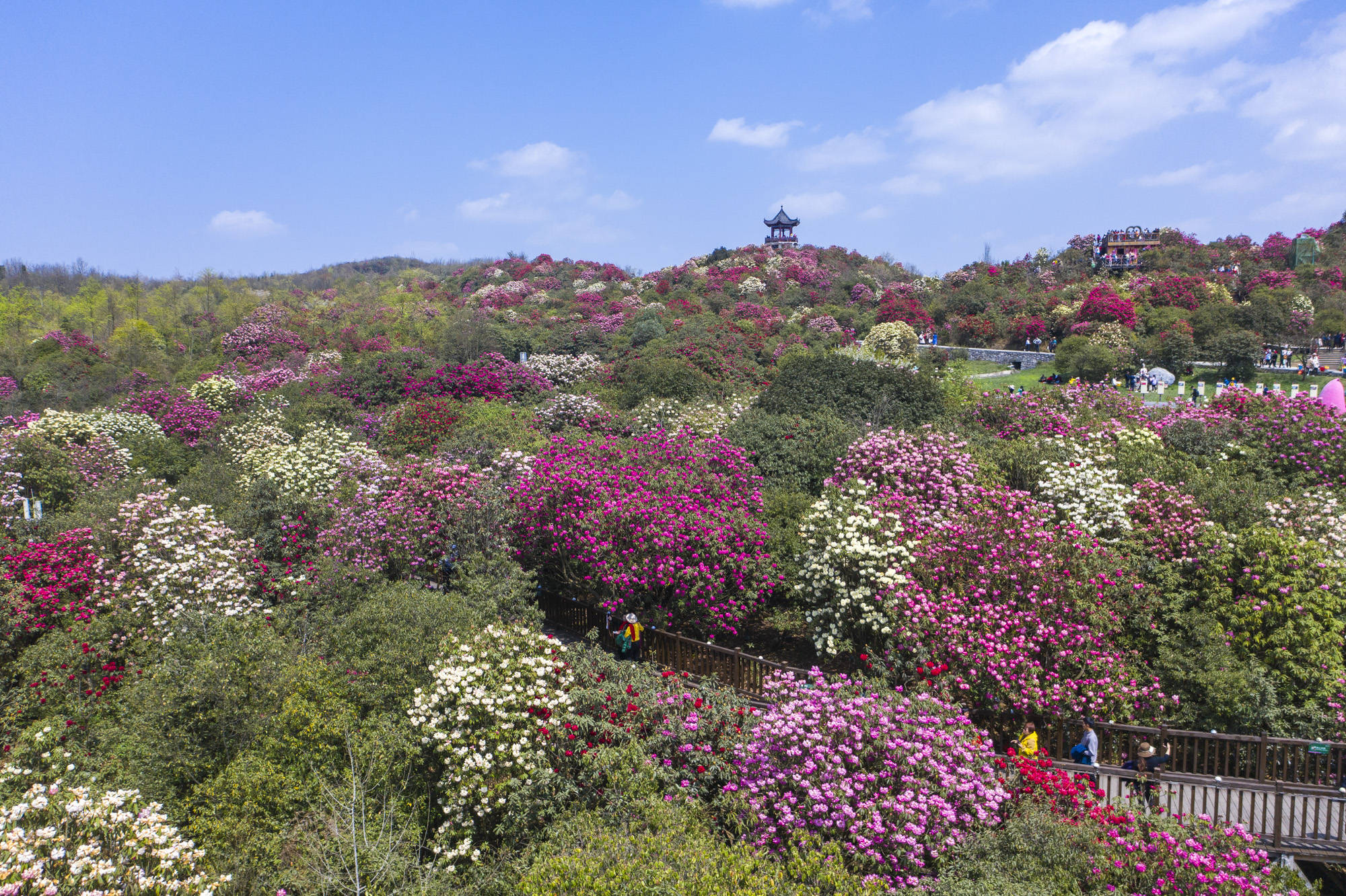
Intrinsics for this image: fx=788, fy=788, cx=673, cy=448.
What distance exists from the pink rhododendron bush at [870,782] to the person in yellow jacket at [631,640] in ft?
13.2

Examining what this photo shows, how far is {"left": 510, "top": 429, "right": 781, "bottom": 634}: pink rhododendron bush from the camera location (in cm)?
1217

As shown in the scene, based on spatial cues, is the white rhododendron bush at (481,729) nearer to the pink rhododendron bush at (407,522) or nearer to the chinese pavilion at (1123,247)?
the pink rhododendron bush at (407,522)

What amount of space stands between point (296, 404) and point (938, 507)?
22.2 metres

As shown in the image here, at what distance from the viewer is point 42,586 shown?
12664mm

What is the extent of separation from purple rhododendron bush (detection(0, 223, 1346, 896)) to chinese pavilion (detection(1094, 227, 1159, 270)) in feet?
129

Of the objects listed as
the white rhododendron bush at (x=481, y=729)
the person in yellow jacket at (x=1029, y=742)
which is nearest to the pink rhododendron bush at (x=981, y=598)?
the person in yellow jacket at (x=1029, y=742)

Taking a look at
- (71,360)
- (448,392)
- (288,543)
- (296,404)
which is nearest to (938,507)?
(288,543)

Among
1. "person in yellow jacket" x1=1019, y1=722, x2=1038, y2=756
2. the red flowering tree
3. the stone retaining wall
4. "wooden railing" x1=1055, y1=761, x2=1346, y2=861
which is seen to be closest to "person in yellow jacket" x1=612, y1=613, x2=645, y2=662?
"person in yellow jacket" x1=1019, y1=722, x2=1038, y2=756

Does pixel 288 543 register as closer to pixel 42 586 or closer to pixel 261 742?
pixel 42 586

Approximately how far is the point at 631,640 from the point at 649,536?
1596 mm

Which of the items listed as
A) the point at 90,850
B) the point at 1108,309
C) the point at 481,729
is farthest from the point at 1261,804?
the point at 1108,309

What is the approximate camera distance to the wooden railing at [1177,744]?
28.6 feet

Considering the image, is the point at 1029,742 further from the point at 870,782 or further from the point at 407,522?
the point at 407,522

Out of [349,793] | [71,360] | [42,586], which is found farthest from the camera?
[71,360]
